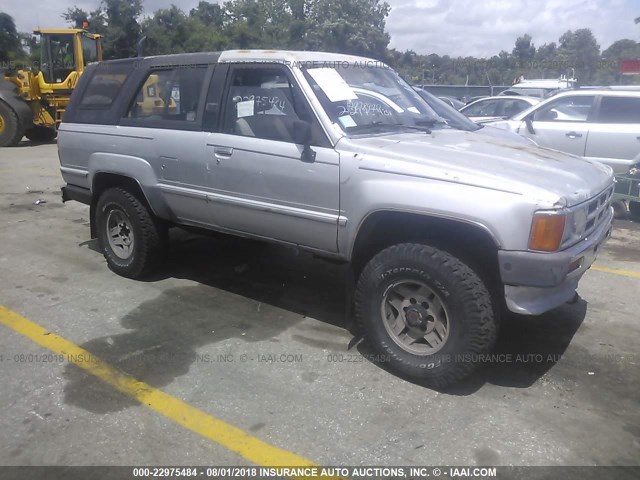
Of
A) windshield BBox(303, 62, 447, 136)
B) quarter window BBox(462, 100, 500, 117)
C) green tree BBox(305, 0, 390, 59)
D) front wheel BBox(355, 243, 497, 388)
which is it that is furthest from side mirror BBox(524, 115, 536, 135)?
green tree BBox(305, 0, 390, 59)

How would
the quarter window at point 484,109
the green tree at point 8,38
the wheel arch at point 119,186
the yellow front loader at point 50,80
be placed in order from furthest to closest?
the green tree at point 8,38 → the yellow front loader at point 50,80 → the quarter window at point 484,109 → the wheel arch at point 119,186

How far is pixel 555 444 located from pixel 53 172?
10892mm

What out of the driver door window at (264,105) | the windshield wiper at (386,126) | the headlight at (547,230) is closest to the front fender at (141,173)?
the driver door window at (264,105)

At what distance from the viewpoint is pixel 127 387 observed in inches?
141

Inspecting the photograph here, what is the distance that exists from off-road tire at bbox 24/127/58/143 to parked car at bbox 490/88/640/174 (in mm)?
13472

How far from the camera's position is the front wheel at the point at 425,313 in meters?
3.32

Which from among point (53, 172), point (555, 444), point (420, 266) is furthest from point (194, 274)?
point (53, 172)

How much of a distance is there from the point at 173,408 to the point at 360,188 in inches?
67.3

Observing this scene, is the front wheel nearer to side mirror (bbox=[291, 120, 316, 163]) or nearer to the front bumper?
the front bumper

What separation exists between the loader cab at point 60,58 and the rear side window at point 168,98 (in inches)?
494

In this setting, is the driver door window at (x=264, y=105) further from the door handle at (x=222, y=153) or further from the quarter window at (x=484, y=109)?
the quarter window at (x=484, y=109)

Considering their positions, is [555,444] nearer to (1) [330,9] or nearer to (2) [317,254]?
(2) [317,254]

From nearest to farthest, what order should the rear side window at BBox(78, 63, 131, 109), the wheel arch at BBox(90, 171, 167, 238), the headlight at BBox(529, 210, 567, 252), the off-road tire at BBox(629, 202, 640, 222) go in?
1. the headlight at BBox(529, 210, 567, 252)
2. the wheel arch at BBox(90, 171, 167, 238)
3. the rear side window at BBox(78, 63, 131, 109)
4. the off-road tire at BBox(629, 202, 640, 222)

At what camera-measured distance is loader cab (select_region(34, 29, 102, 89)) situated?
16094 mm
